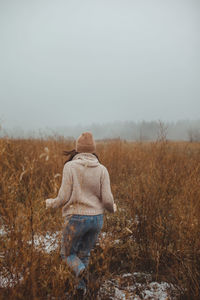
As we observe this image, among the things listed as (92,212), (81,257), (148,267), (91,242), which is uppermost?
(92,212)

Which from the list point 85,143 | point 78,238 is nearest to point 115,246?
point 78,238

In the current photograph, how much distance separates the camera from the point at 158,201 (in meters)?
2.49

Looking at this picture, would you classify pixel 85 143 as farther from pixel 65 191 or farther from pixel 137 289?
pixel 137 289

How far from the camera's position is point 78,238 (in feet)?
5.34

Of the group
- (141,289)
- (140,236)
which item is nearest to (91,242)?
(141,289)

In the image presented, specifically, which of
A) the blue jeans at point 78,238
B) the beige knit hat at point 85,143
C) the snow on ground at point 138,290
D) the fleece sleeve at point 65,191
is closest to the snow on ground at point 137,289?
the snow on ground at point 138,290

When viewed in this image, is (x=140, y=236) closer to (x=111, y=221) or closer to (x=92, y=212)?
(x=111, y=221)

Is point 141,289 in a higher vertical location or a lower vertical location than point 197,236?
lower

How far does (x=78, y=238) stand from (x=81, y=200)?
0.92 ft

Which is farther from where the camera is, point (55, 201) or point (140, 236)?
point (140, 236)

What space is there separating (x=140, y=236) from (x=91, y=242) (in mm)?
932

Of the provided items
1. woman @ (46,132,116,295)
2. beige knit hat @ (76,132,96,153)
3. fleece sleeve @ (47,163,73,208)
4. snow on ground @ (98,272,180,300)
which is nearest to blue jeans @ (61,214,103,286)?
woman @ (46,132,116,295)

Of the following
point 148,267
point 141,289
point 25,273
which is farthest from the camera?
point 148,267

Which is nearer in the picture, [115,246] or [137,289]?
[137,289]
